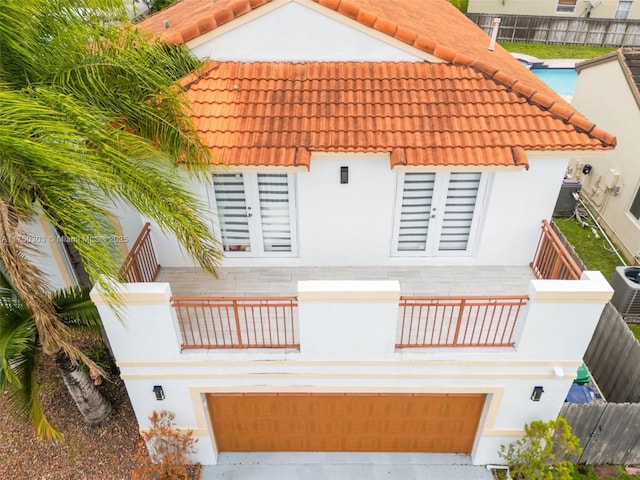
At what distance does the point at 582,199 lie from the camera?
20.6 meters

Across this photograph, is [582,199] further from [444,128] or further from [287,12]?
[287,12]

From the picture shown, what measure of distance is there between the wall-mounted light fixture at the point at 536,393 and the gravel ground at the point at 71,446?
29.7 ft

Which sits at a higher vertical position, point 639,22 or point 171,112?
point 171,112

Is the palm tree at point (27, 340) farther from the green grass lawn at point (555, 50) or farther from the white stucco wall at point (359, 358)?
the green grass lawn at point (555, 50)

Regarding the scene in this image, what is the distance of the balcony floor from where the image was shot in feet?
33.8

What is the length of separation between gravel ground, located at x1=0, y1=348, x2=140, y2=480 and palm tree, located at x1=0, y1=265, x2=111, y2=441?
7.95 feet

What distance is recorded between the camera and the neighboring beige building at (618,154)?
56.0ft

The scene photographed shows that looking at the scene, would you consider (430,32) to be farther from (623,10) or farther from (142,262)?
(623,10)

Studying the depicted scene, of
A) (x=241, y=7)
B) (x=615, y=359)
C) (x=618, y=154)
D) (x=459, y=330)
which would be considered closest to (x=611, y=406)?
(x=615, y=359)

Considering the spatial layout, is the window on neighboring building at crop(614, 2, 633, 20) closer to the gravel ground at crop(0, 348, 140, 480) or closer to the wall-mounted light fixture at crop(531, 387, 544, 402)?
the wall-mounted light fixture at crop(531, 387, 544, 402)

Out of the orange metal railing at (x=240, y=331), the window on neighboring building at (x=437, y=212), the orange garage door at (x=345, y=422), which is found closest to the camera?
the orange metal railing at (x=240, y=331)

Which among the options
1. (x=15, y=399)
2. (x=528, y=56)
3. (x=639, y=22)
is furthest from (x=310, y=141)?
(x=639, y=22)

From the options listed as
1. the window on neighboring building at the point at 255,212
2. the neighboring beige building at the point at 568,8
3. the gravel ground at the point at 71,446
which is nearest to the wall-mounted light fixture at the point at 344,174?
the window on neighboring building at the point at 255,212

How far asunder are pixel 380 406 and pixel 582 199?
15434mm
